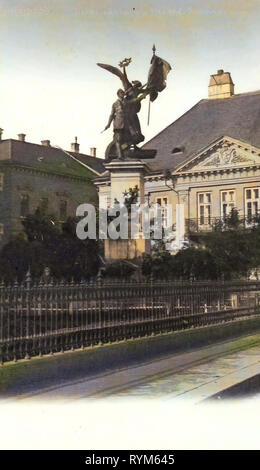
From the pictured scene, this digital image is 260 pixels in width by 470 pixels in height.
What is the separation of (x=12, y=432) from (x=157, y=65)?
11779mm

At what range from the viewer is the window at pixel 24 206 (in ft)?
71.5

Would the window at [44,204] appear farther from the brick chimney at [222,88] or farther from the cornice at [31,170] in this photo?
the brick chimney at [222,88]

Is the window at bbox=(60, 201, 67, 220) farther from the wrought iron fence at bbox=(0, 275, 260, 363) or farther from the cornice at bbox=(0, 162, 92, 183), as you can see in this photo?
the wrought iron fence at bbox=(0, 275, 260, 363)

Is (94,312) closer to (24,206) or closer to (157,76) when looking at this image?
(157,76)

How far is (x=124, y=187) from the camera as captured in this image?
57.9ft

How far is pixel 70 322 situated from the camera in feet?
30.2

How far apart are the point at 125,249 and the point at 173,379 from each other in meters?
9.01

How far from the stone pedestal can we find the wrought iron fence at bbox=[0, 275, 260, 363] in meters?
3.60

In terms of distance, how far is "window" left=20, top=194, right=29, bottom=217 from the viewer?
2180 cm

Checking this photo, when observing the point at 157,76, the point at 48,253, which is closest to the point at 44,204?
the point at 48,253

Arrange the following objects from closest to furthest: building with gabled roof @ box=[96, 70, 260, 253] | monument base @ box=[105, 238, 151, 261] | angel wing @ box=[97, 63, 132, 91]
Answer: angel wing @ box=[97, 63, 132, 91]
monument base @ box=[105, 238, 151, 261]
building with gabled roof @ box=[96, 70, 260, 253]

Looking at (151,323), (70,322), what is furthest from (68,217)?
(70,322)

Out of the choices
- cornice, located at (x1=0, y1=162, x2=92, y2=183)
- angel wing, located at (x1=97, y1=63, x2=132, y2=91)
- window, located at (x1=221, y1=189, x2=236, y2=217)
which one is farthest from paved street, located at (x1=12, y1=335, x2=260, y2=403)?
window, located at (x1=221, y1=189, x2=236, y2=217)
